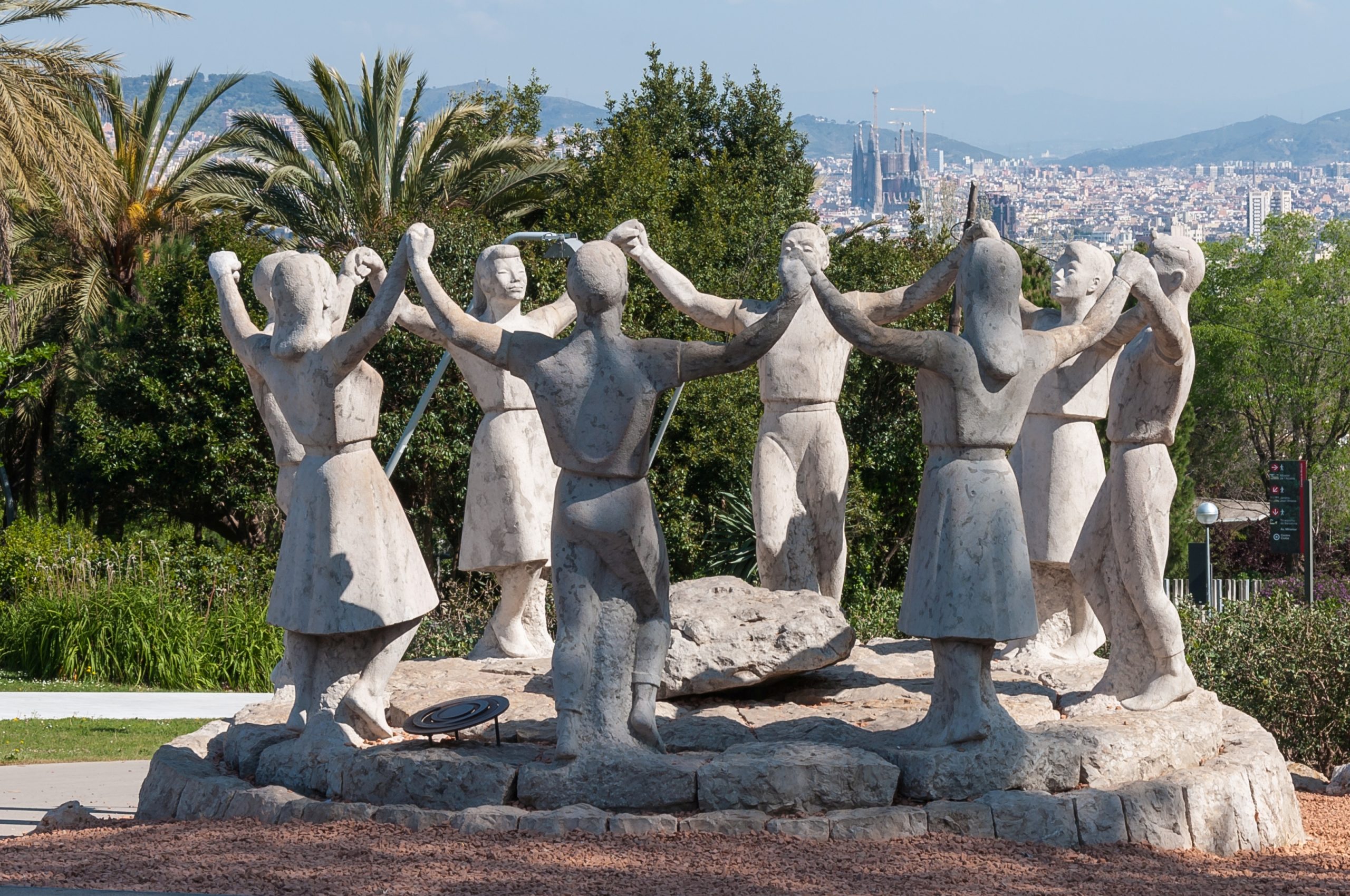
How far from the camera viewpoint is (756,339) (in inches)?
224

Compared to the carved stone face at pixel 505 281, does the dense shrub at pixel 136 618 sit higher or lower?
lower

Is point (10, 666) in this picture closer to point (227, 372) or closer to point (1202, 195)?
point (227, 372)

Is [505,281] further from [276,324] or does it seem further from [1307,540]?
[1307,540]

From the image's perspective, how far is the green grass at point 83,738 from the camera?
9.97 m

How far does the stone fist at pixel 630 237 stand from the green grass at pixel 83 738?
17.3 feet

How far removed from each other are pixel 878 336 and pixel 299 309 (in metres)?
2.58

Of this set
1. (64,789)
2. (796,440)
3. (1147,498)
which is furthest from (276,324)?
(1147,498)

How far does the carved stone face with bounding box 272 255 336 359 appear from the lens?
6535mm

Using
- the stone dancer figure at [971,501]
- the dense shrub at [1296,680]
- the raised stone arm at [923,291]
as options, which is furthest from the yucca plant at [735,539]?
the stone dancer figure at [971,501]

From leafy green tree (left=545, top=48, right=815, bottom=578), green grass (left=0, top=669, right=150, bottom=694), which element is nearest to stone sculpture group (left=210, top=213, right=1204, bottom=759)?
green grass (left=0, top=669, right=150, bottom=694)

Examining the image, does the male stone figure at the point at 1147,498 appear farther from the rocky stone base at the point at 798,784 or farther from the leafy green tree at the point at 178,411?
the leafy green tree at the point at 178,411

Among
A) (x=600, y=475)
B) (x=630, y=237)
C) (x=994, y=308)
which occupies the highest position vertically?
(x=630, y=237)

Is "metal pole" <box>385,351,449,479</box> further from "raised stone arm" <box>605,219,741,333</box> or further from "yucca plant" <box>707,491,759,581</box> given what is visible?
"yucca plant" <box>707,491,759,581</box>

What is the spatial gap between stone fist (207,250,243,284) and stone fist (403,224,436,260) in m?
1.42
